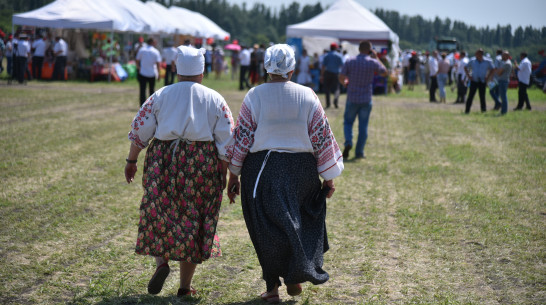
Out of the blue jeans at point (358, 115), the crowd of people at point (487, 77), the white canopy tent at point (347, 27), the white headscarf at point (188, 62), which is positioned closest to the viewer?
the white headscarf at point (188, 62)

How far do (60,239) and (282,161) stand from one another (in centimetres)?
249

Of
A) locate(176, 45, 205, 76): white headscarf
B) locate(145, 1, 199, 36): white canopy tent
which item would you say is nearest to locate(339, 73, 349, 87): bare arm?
locate(176, 45, 205, 76): white headscarf

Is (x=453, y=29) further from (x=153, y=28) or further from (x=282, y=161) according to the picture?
(x=282, y=161)

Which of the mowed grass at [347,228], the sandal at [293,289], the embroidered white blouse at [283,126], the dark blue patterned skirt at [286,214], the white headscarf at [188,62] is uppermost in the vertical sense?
the white headscarf at [188,62]

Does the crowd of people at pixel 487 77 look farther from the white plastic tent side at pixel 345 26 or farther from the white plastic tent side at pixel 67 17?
the white plastic tent side at pixel 67 17

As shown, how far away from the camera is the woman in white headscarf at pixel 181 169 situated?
13.0 feet

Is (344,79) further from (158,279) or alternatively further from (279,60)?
(158,279)

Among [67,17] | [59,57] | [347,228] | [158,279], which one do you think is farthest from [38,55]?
[158,279]

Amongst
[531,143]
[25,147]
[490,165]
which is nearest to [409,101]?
[531,143]

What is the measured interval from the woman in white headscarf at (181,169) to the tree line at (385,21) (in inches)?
863

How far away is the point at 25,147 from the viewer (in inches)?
382

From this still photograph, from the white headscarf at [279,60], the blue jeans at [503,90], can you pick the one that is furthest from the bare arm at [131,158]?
the blue jeans at [503,90]

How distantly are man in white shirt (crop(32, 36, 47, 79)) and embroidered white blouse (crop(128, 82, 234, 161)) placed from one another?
72.9 ft

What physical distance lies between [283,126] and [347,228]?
2.43 metres
